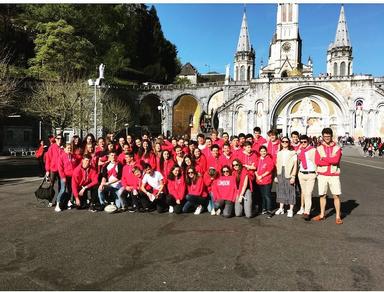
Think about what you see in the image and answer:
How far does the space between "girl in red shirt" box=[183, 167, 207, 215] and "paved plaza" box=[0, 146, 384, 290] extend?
391 mm

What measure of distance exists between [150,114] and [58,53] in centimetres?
2103

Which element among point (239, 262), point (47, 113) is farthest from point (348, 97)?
point (239, 262)

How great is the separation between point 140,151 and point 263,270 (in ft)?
18.8

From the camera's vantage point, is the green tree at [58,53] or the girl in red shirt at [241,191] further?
the green tree at [58,53]

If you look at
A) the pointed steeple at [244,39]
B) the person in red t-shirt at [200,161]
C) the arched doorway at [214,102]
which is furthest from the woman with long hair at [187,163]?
the pointed steeple at [244,39]

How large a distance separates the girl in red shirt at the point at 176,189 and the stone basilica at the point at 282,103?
35.8m

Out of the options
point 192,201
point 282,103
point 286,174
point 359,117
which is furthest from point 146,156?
point 359,117

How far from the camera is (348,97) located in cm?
4562

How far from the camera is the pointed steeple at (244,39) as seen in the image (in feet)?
208

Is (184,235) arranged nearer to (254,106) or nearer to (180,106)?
(254,106)

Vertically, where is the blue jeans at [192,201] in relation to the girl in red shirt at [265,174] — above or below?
below

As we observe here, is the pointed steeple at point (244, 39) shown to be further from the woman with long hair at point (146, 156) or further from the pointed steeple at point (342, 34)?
the woman with long hair at point (146, 156)

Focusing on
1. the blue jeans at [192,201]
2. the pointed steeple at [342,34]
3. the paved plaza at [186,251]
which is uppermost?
the pointed steeple at [342,34]

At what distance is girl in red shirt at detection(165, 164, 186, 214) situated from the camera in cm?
886
